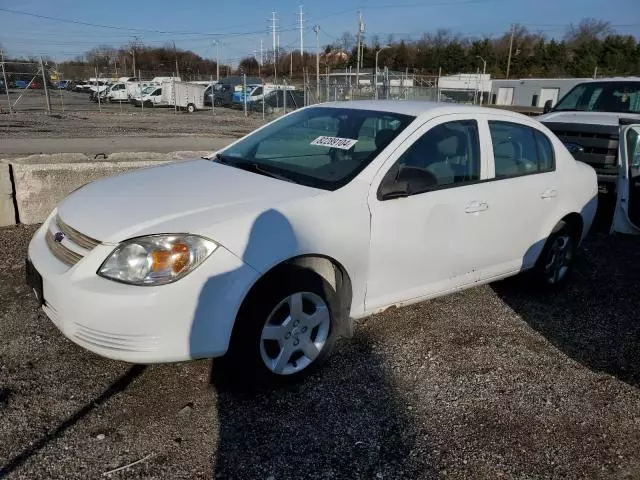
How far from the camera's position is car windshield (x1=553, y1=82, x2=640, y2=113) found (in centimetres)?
858

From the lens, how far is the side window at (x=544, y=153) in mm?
4529

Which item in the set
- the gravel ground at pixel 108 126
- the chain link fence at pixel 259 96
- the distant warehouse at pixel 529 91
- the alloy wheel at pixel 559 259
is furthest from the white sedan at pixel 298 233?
the distant warehouse at pixel 529 91

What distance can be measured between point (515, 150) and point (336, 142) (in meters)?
1.54

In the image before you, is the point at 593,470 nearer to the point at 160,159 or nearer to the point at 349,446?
the point at 349,446

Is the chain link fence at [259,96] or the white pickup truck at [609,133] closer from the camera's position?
the white pickup truck at [609,133]

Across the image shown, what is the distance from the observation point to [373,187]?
3311 millimetres

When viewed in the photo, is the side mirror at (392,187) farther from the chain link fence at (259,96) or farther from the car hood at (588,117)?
the chain link fence at (259,96)

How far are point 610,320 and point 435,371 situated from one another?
Result: 1.95 m

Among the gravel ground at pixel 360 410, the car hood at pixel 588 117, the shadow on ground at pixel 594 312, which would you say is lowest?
the shadow on ground at pixel 594 312

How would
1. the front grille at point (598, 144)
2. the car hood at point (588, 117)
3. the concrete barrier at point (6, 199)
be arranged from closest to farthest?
the concrete barrier at point (6, 199)
the front grille at point (598, 144)
the car hood at point (588, 117)

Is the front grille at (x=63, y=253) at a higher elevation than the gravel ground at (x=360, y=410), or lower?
higher

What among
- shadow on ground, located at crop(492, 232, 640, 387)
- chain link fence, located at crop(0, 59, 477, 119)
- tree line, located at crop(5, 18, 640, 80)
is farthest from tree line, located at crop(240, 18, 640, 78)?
shadow on ground, located at crop(492, 232, 640, 387)

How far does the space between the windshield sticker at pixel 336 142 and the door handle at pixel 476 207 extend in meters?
0.92

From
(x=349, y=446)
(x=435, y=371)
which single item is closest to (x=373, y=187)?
(x=435, y=371)
